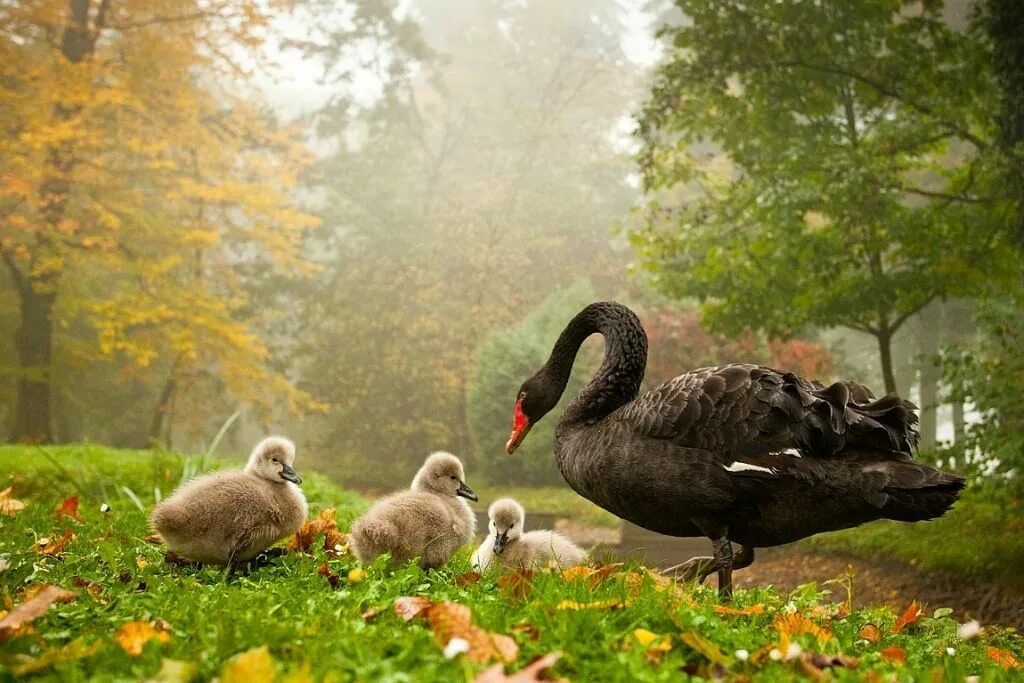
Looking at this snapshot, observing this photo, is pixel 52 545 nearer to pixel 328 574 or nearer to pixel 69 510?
pixel 69 510

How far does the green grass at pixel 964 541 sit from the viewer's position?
267 inches

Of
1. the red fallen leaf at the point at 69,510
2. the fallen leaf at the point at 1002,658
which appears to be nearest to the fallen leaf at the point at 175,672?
the fallen leaf at the point at 1002,658

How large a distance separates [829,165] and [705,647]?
650 cm

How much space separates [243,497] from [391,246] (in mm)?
17660

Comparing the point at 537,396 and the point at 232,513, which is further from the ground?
the point at 537,396

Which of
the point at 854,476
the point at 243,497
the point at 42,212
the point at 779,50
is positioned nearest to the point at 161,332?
the point at 42,212

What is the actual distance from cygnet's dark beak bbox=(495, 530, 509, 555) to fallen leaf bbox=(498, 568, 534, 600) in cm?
81

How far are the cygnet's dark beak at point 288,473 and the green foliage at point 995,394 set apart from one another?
17.3ft

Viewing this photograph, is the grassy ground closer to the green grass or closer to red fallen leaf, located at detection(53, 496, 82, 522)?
red fallen leaf, located at detection(53, 496, 82, 522)

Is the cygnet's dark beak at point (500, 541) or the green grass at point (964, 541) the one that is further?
the green grass at point (964, 541)

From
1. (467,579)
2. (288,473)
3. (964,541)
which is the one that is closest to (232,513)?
(288,473)

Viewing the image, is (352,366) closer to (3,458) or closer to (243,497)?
(3,458)

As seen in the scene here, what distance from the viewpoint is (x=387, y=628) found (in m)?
2.24

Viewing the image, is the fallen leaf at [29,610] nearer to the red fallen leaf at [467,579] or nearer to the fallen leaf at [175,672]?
the fallen leaf at [175,672]
